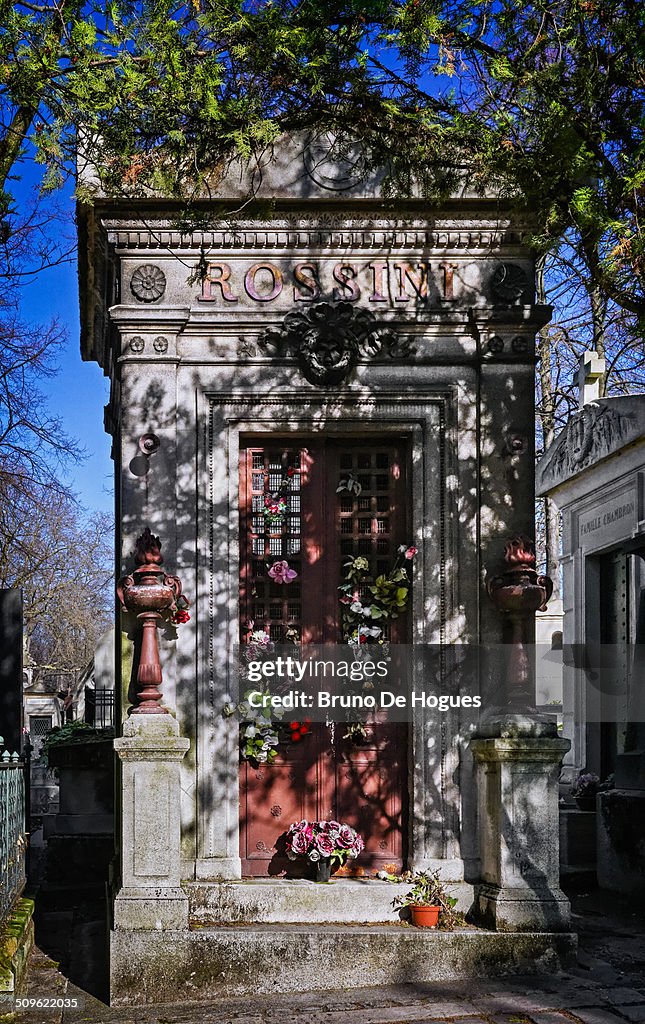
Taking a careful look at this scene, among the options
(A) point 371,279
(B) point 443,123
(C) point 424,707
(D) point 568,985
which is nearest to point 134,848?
(C) point 424,707

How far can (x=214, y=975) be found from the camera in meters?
7.76

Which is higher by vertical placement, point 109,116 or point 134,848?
point 109,116

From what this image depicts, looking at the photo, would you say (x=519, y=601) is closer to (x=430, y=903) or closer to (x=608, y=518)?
(x=430, y=903)

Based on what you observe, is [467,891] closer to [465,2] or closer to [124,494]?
[124,494]

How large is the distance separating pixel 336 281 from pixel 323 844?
408 cm

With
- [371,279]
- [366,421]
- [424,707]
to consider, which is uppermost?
[371,279]

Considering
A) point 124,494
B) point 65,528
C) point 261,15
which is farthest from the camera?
point 65,528

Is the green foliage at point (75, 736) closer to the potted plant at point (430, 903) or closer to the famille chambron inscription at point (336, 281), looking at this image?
the potted plant at point (430, 903)

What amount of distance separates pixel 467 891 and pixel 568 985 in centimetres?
102

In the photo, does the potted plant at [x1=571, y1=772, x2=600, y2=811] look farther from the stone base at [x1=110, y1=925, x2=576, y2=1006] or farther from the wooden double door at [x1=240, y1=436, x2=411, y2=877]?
the stone base at [x1=110, y1=925, x2=576, y2=1006]

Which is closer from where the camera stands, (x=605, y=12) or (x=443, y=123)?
(x=605, y=12)

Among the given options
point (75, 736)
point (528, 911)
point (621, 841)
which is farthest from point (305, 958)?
point (75, 736)


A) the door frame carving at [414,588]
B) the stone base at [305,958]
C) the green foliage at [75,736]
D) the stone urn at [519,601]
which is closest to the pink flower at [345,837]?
the door frame carving at [414,588]

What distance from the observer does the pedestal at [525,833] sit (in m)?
7.98
